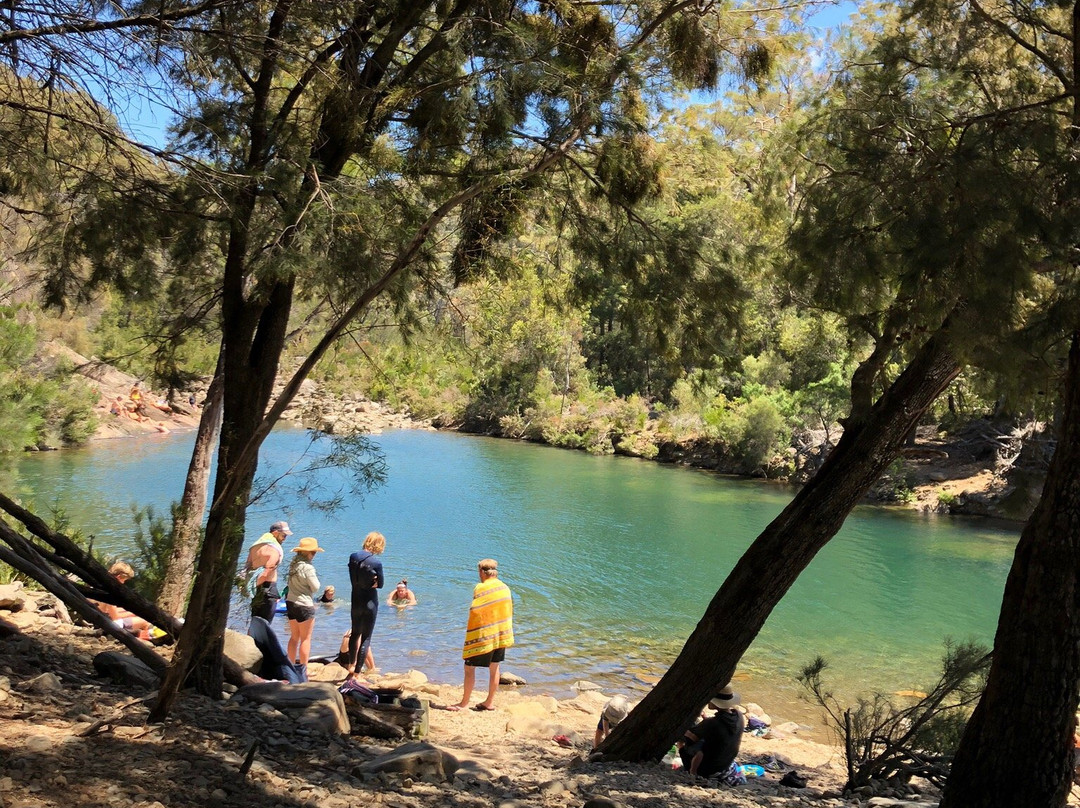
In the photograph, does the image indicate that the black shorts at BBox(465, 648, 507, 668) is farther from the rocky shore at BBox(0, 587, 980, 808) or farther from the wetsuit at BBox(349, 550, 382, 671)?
the wetsuit at BBox(349, 550, 382, 671)

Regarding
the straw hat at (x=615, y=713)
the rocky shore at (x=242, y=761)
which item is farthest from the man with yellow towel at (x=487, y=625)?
the straw hat at (x=615, y=713)

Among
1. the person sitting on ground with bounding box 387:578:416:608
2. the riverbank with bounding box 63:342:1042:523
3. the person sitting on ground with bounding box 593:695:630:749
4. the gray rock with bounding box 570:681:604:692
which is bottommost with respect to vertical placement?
the gray rock with bounding box 570:681:604:692

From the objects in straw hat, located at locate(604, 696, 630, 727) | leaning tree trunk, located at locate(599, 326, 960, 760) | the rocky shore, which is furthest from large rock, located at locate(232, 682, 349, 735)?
straw hat, located at locate(604, 696, 630, 727)

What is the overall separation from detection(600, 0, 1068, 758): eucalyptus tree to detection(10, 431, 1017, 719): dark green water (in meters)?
3.06

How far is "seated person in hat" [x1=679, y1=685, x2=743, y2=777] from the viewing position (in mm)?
6000

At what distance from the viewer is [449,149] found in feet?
17.7

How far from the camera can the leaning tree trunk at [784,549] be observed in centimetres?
554

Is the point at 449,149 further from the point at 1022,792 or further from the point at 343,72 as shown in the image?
the point at 1022,792

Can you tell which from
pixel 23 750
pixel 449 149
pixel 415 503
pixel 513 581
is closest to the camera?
pixel 23 750

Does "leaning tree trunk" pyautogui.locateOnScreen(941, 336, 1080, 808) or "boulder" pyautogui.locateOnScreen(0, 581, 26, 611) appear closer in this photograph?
"leaning tree trunk" pyautogui.locateOnScreen(941, 336, 1080, 808)

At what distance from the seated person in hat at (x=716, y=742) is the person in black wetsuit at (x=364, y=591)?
304cm

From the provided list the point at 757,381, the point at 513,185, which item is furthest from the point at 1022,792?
the point at 757,381

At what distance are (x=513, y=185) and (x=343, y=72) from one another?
3.77 feet

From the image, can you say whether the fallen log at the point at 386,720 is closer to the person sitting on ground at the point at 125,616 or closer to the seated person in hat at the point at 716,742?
the seated person in hat at the point at 716,742
